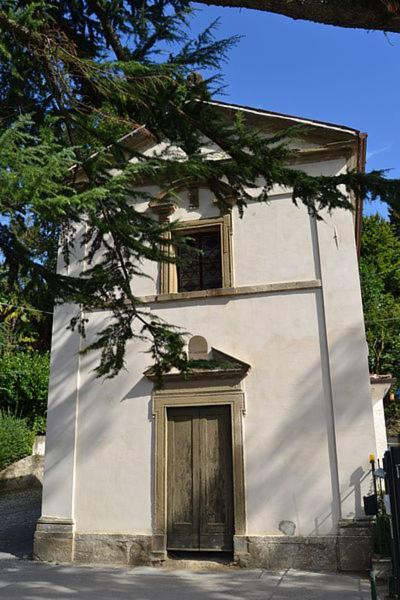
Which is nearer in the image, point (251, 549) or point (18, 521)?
point (251, 549)

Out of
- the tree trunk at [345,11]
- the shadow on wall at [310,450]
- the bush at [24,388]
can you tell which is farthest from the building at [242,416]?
the bush at [24,388]

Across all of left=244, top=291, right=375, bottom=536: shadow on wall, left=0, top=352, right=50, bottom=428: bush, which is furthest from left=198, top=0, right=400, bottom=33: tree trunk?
left=0, top=352, right=50, bottom=428: bush

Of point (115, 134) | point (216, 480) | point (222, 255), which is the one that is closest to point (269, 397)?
point (216, 480)

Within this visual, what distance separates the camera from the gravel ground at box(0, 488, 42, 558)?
963cm

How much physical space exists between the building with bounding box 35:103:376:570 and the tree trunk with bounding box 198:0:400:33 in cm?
465

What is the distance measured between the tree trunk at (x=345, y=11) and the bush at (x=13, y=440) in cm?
1460

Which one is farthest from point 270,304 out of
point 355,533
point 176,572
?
point 176,572

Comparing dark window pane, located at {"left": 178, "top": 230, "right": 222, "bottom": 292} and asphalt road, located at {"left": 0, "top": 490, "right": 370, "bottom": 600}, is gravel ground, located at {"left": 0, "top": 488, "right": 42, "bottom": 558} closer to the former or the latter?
asphalt road, located at {"left": 0, "top": 490, "right": 370, "bottom": 600}

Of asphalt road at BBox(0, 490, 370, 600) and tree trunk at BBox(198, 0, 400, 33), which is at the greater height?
tree trunk at BBox(198, 0, 400, 33)

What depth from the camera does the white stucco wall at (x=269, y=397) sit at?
8.23 m

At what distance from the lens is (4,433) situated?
16.0 meters

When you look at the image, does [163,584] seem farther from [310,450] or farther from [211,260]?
[211,260]

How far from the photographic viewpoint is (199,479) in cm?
877

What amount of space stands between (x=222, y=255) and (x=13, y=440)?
32.9 ft
